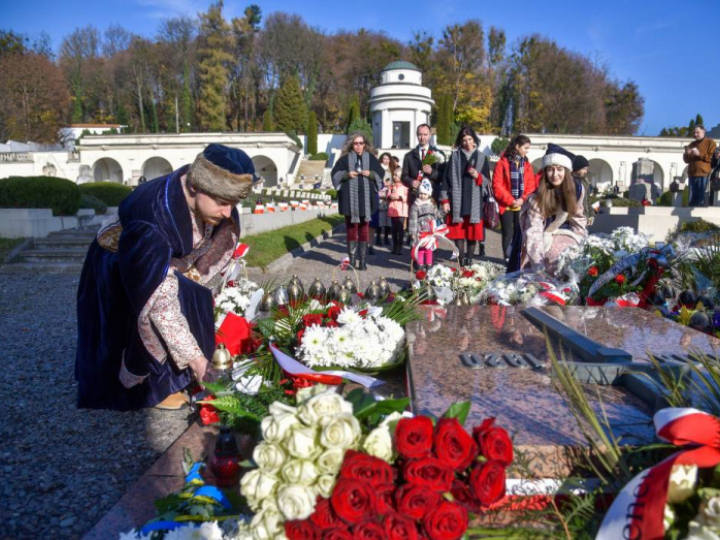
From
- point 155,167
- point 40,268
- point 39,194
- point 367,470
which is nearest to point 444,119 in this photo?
point 155,167

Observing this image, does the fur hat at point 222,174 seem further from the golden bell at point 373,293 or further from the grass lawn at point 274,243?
the grass lawn at point 274,243

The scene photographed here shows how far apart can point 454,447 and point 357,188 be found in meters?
7.03

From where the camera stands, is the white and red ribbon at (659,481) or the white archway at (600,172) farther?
the white archway at (600,172)

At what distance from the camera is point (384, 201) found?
11.4 meters

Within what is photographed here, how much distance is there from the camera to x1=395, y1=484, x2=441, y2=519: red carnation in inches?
48.1

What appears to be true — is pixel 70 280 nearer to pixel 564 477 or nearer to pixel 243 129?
pixel 564 477

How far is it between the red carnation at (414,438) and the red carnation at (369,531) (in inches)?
6.3

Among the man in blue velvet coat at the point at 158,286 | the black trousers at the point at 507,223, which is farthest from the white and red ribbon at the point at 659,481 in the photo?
the black trousers at the point at 507,223

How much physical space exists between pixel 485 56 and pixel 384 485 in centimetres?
5353

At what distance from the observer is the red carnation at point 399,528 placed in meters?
1.20

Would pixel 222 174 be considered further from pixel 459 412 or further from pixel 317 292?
pixel 459 412

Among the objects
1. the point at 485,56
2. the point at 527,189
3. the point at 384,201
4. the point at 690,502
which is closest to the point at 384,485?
the point at 690,502

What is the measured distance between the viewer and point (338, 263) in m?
9.23

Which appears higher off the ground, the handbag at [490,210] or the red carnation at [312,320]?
the handbag at [490,210]
